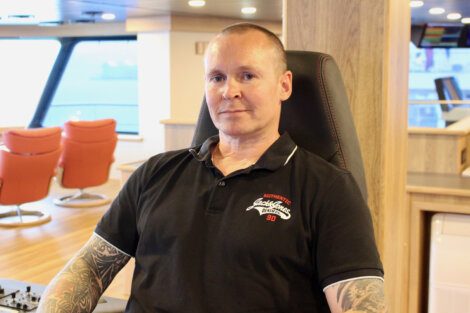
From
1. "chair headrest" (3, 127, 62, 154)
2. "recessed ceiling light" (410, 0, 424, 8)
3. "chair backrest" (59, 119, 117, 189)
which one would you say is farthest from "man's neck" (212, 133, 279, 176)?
"recessed ceiling light" (410, 0, 424, 8)

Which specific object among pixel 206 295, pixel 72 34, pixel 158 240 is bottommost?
pixel 206 295

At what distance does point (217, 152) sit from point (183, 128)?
3.05m

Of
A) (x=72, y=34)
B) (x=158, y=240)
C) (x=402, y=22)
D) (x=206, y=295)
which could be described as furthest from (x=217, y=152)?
(x=72, y=34)

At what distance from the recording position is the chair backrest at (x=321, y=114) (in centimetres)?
159

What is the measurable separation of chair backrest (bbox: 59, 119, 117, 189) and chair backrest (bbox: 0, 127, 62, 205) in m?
0.60

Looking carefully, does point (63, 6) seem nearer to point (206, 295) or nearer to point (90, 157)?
point (90, 157)

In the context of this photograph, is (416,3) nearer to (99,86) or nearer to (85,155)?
(85,155)

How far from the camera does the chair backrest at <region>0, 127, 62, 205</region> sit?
562 centimetres

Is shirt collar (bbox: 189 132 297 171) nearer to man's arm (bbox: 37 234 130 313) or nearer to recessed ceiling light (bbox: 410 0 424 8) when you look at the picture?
man's arm (bbox: 37 234 130 313)

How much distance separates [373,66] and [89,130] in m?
5.24

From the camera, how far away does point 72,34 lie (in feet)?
30.9

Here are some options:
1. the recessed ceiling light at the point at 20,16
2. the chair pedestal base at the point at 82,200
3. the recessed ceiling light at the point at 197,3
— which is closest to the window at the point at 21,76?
the recessed ceiling light at the point at 20,16

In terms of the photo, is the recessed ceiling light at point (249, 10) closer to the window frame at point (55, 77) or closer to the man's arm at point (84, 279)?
the window frame at point (55, 77)

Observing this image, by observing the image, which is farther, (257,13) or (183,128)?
(257,13)
